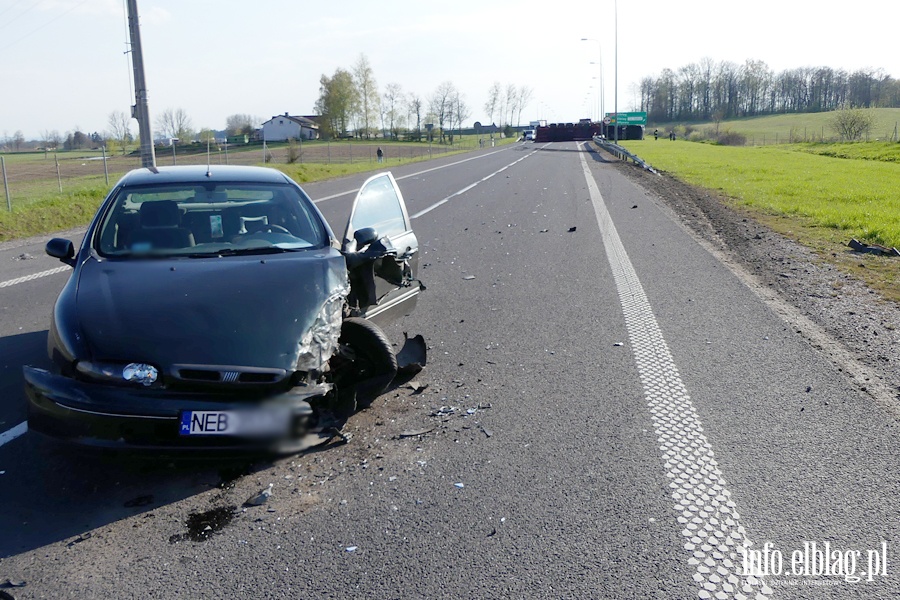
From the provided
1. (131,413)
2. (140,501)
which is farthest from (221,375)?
(140,501)

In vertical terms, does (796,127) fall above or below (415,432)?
above

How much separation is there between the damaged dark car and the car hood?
10 mm

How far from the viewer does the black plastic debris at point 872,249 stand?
1086cm

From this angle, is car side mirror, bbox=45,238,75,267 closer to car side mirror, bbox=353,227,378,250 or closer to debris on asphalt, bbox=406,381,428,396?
car side mirror, bbox=353,227,378,250

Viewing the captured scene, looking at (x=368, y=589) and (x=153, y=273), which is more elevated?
(x=153, y=273)

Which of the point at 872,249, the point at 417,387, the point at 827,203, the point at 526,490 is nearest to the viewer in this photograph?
the point at 526,490

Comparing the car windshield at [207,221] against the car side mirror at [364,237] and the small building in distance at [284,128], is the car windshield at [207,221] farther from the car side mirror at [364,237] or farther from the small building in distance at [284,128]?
the small building in distance at [284,128]

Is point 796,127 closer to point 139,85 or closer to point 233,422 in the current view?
point 139,85

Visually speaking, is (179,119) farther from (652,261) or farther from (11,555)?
(11,555)

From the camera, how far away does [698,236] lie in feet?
43.2

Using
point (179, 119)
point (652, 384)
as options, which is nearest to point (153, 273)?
point (652, 384)

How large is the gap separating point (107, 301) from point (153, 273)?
472 millimetres

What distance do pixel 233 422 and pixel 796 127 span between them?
9849 cm

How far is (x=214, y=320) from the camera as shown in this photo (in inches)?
164
